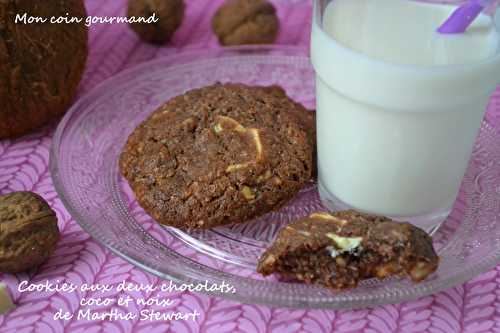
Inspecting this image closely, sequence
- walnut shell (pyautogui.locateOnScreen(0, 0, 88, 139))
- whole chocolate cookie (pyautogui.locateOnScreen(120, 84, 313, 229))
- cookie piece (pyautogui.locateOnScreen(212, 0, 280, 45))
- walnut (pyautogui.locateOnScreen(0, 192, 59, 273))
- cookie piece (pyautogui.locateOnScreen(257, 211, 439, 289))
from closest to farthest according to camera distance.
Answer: cookie piece (pyautogui.locateOnScreen(257, 211, 439, 289))
walnut (pyautogui.locateOnScreen(0, 192, 59, 273))
whole chocolate cookie (pyautogui.locateOnScreen(120, 84, 313, 229))
walnut shell (pyautogui.locateOnScreen(0, 0, 88, 139))
cookie piece (pyautogui.locateOnScreen(212, 0, 280, 45))

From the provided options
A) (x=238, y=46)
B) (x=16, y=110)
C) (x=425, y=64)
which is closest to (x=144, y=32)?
(x=238, y=46)

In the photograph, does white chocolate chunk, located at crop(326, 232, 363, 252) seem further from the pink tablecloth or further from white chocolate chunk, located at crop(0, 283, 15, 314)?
white chocolate chunk, located at crop(0, 283, 15, 314)

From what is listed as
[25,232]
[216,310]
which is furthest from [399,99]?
[25,232]

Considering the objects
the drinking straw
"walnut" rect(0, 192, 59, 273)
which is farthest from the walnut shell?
the drinking straw

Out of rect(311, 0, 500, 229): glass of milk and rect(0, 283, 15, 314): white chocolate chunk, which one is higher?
rect(311, 0, 500, 229): glass of milk

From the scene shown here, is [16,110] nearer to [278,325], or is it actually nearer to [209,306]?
[209,306]

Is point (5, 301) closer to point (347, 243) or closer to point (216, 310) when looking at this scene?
point (216, 310)
